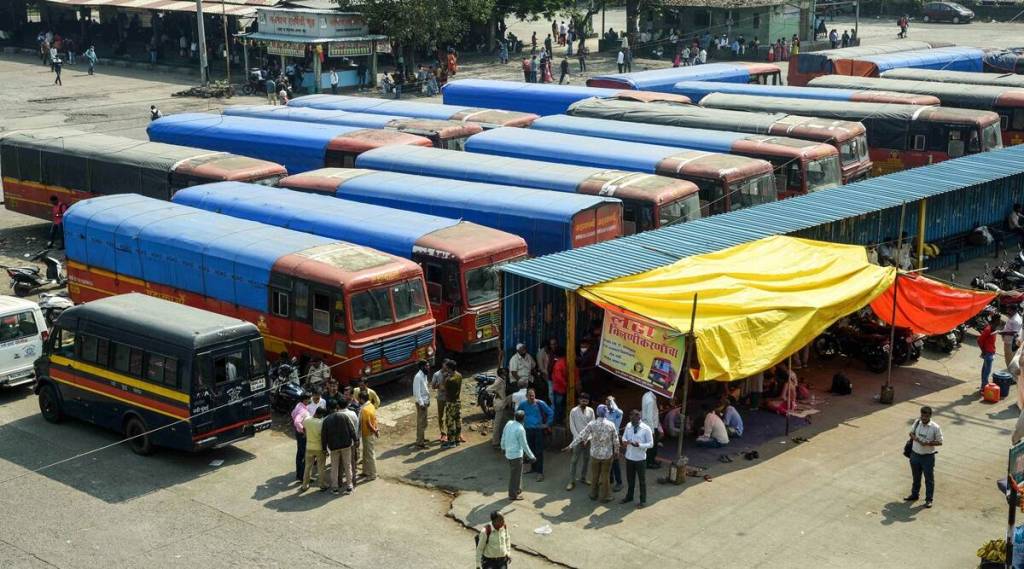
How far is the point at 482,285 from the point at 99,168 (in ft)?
43.9

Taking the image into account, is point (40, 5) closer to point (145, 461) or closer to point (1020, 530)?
point (145, 461)

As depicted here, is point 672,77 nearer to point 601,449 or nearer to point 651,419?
point 651,419

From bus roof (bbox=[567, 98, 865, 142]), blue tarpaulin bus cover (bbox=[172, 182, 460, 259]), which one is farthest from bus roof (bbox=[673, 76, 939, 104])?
blue tarpaulin bus cover (bbox=[172, 182, 460, 259])

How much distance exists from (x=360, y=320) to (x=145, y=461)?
14.0 ft

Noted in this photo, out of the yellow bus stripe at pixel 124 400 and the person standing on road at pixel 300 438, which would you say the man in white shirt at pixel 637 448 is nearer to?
the person standing on road at pixel 300 438

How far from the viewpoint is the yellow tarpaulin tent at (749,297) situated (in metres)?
17.9

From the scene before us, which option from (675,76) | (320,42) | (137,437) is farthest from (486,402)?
(320,42)

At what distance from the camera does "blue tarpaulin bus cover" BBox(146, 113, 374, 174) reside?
33.0 metres

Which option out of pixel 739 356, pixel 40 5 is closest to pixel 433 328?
pixel 739 356

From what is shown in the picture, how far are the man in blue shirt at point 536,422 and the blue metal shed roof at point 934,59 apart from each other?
33.3 meters

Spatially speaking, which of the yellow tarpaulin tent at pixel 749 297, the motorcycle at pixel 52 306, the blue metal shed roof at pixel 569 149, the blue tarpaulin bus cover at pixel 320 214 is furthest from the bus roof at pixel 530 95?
the yellow tarpaulin tent at pixel 749 297

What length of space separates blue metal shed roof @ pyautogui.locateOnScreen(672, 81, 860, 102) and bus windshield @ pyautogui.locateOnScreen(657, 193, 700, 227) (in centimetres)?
1441

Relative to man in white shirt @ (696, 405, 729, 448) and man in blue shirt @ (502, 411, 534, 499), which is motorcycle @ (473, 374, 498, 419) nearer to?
man in blue shirt @ (502, 411, 534, 499)

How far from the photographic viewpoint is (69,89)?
57.8 m
